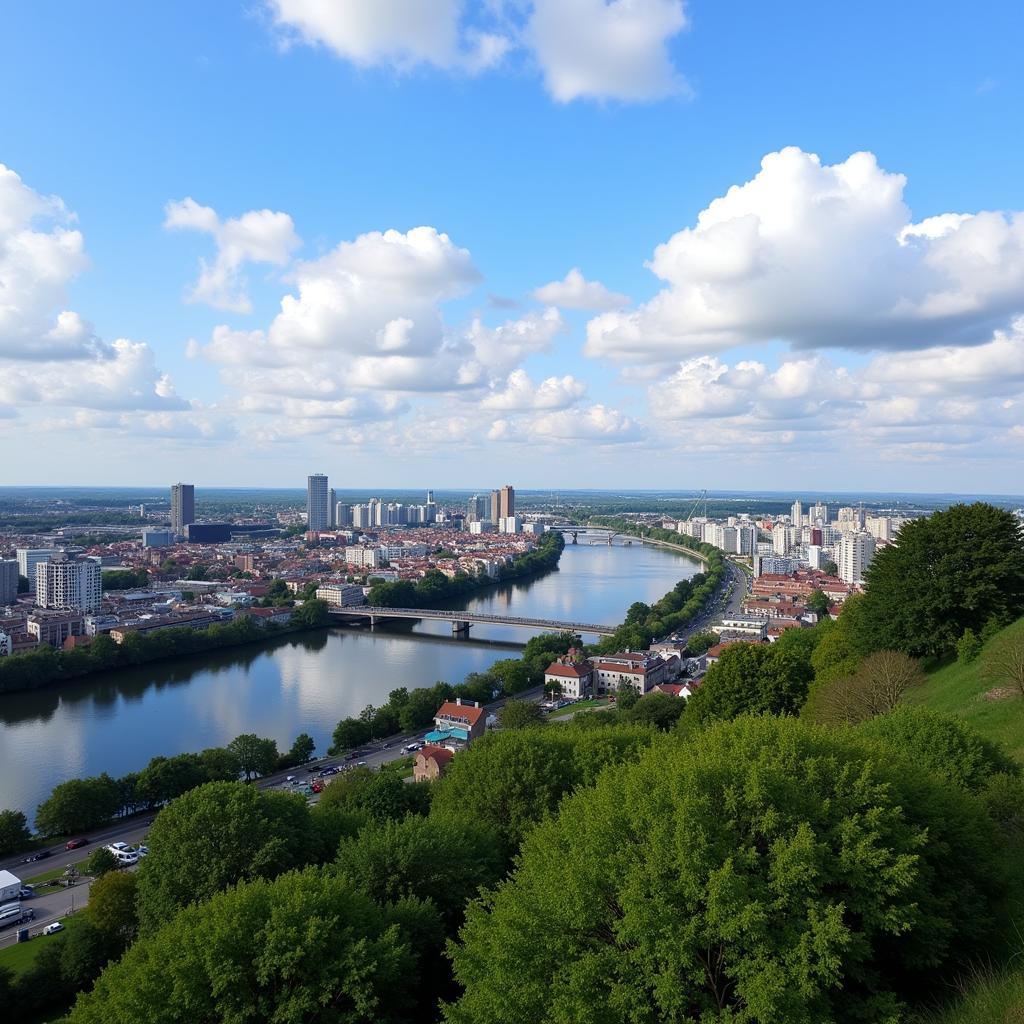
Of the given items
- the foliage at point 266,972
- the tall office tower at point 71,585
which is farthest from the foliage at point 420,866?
the tall office tower at point 71,585

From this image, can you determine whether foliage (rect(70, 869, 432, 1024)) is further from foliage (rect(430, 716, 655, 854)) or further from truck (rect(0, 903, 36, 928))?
truck (rect(0, 903, 36, 928))

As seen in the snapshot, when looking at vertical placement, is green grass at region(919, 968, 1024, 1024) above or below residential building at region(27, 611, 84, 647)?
above

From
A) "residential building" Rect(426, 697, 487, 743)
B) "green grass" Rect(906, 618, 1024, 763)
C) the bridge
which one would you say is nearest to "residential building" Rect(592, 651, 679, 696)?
the bridge

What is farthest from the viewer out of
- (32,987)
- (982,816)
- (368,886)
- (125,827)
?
(125,827)

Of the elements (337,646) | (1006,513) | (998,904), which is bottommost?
(337,646)

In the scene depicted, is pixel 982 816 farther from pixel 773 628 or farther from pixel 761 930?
pixel 773 628

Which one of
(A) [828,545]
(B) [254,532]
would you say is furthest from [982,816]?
(B) [254,532]
